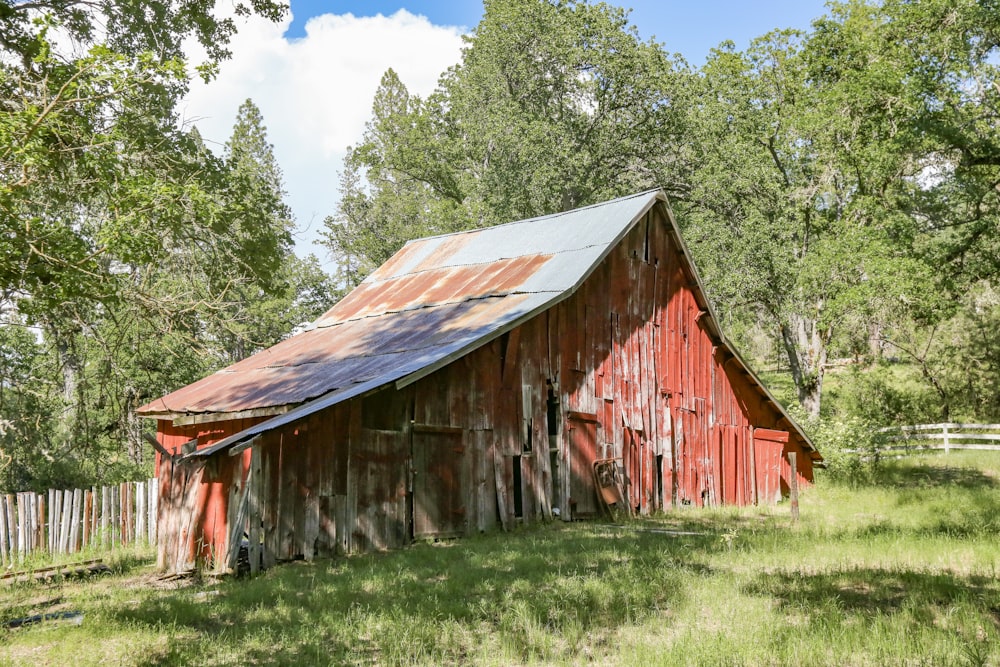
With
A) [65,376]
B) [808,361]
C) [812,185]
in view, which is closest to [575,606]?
[65,376]

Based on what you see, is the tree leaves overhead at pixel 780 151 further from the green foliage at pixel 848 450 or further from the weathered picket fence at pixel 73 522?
the weathered picket fence at pixel 73 522

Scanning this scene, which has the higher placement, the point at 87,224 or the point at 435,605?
the point at 87,224

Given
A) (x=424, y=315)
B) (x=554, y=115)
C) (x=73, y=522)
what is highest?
(x=554, y=115)

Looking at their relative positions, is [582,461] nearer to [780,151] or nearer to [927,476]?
[927,476]

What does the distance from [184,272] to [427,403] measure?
447 cm

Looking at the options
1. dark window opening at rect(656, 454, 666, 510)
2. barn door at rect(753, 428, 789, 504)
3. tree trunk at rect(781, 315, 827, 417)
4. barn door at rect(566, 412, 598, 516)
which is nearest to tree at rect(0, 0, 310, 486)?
barn door at rect(566, 412, 598, 516)

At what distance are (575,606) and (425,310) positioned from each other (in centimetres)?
1027

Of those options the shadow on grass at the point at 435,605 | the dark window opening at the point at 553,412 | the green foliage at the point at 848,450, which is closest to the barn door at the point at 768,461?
the green foliage at the point at 848,450

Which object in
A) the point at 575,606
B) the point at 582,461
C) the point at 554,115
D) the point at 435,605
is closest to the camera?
the point at 575,606

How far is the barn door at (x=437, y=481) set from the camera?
14125 millimetres

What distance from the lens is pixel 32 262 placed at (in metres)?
9.38

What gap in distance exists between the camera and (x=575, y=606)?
Result: 8.60 meters

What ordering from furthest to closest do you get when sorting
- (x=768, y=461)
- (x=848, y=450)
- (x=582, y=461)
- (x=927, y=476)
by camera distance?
(x=848, y=450) < (x=927, y=476) < (x=768, y=461) < (x=582, y=461)

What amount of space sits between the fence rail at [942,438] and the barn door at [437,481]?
63.2 ft
